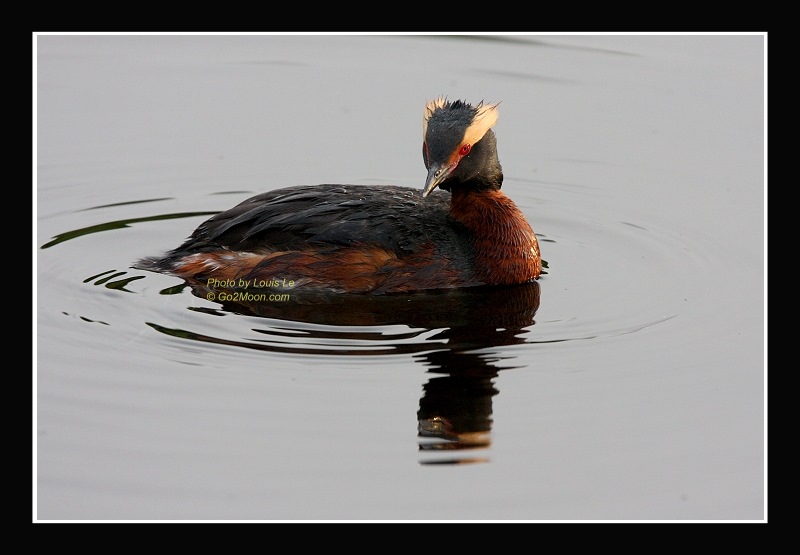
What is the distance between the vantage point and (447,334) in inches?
370

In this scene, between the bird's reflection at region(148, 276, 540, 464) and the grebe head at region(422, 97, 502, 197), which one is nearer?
the bird's reflection at region(148, 276, 540, 464)

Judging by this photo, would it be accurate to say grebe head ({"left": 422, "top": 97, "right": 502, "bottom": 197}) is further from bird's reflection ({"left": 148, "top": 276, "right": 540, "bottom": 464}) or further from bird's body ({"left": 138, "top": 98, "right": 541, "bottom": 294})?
bird's reflection ({"left": 148, "top": 276, "right": 540, "bottom": 464})

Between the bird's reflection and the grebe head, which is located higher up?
the grebe head

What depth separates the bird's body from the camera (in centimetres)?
1016

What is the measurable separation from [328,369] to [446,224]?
7.43ft

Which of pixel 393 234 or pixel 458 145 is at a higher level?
pixel 458 145

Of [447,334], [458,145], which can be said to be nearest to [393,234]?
[458,145]

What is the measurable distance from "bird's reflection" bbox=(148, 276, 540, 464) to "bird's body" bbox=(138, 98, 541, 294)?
0.17m

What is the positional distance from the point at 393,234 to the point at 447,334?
1.18 m

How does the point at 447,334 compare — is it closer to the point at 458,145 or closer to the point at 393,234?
the point at 393,234

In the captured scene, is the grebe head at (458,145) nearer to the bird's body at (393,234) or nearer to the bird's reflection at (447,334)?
the bird's body at (393,234)

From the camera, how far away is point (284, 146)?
1375cm

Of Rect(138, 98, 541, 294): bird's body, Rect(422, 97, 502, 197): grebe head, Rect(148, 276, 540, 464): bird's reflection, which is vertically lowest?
Rect(148, 276, 540, 464): bird's reflection

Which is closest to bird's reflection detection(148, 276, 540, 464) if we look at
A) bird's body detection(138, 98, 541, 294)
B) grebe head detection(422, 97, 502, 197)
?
bird's body detection(138, 98, 541, 294)
